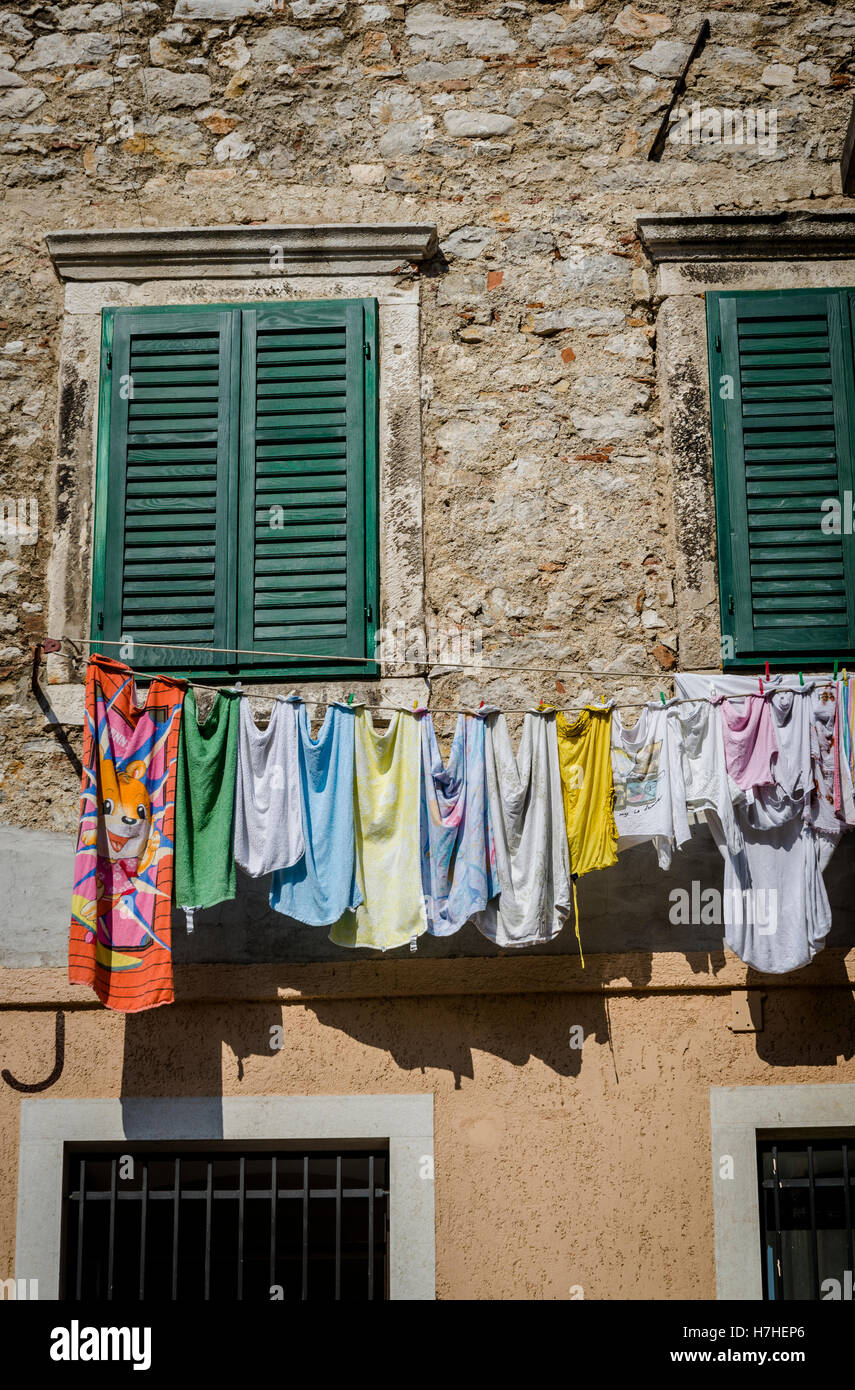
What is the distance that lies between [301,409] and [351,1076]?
2935 millimetres

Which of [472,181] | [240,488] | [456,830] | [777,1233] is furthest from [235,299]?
[777,1233]

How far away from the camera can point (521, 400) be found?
273 inches

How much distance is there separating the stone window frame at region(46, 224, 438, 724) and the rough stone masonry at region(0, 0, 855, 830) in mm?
79

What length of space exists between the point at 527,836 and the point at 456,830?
283 mm

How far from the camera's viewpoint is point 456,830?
6117mm

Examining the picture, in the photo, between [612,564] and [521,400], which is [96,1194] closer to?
[612,564]

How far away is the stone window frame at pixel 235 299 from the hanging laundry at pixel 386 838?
78 cm

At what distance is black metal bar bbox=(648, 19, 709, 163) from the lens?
717 cm

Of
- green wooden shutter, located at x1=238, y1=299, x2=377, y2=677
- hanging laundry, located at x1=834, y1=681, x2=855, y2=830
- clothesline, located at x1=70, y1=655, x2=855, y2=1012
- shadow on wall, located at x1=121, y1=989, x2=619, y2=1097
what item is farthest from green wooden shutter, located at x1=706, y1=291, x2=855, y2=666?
shadow on wall, located at x1=121, y1=989, x2=619, y2=1097

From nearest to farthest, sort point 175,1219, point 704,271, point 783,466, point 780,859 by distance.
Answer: point 780,859 < point 175,1219 < point 783,466 < point 704,271

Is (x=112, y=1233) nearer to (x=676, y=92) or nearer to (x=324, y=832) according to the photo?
(x=324, y=832)

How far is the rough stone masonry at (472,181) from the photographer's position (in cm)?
682
